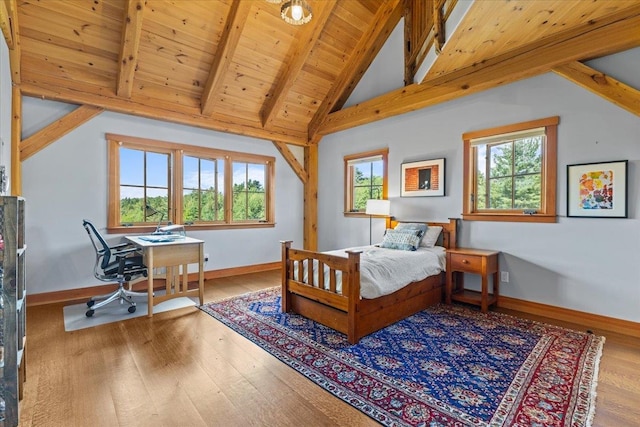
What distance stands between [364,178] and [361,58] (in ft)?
6.41

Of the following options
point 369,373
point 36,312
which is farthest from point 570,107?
point 36,312

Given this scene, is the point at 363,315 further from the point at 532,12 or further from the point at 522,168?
the point at 532,12

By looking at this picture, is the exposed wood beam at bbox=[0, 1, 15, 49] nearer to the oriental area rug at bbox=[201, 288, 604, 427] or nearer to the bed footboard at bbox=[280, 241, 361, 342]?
the bed footboard at bbox=[280, 241, 361, 342]

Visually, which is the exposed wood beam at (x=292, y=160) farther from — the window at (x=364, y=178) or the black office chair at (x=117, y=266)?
the black office chair at (x=117, y=266)

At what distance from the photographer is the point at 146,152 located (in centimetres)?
445

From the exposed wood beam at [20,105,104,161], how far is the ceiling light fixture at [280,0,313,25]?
2.82 meters

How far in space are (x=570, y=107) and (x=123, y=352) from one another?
471 centimetres

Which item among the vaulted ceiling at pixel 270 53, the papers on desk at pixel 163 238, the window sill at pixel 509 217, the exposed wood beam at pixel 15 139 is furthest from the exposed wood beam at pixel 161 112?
the window sill at pixel 509 217

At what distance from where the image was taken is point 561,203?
3.19m

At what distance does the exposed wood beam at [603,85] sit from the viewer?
2.75 meters

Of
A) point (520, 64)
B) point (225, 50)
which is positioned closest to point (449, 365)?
point (520, 64)

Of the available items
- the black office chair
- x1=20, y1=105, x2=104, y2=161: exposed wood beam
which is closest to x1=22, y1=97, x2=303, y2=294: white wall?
x1=20, y1=105, x2=104, y2=161: exposed wood beam

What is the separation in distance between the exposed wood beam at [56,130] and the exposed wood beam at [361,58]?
3445mm

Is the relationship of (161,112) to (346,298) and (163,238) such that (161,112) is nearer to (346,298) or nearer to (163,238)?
(163,238)
